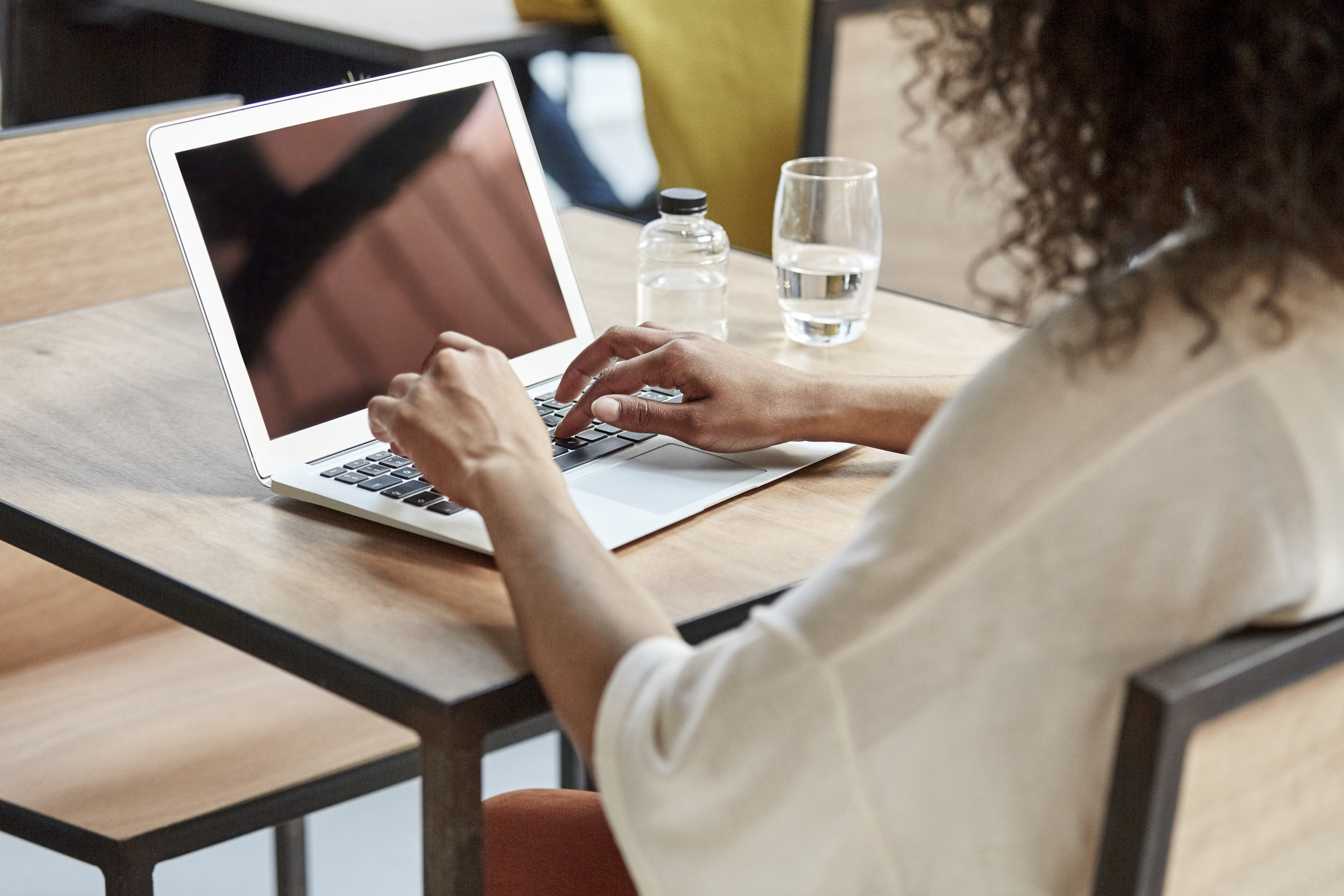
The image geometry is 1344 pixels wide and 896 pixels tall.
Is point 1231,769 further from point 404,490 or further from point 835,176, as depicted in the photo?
point 835,176

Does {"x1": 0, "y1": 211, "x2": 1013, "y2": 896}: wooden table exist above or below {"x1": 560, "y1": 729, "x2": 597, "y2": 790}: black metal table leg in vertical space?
above

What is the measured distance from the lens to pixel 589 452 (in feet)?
3.28

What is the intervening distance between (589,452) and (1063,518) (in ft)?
1.56

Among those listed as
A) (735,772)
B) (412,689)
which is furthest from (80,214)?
(735,772)

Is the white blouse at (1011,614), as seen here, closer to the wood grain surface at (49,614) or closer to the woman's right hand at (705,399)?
the woman's right hand at (705,399)

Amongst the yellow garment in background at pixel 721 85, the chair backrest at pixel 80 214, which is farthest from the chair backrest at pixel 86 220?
the yellow garment in background at pixel 721 85

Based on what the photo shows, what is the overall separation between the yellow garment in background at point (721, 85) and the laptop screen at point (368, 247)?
113 centimetres

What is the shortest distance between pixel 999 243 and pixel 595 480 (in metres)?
0.37

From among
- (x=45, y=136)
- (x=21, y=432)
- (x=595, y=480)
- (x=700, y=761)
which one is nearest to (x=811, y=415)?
(x=595, y=480)

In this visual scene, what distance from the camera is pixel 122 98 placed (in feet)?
8.98

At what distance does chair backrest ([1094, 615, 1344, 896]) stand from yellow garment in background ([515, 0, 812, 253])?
1.70 metres

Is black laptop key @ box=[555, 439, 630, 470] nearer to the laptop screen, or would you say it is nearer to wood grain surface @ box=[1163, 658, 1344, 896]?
the laptop screen

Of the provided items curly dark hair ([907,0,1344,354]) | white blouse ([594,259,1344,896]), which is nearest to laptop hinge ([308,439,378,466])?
white blouse ([594,259,1344,896])

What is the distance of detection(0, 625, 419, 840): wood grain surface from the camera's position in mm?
1101
